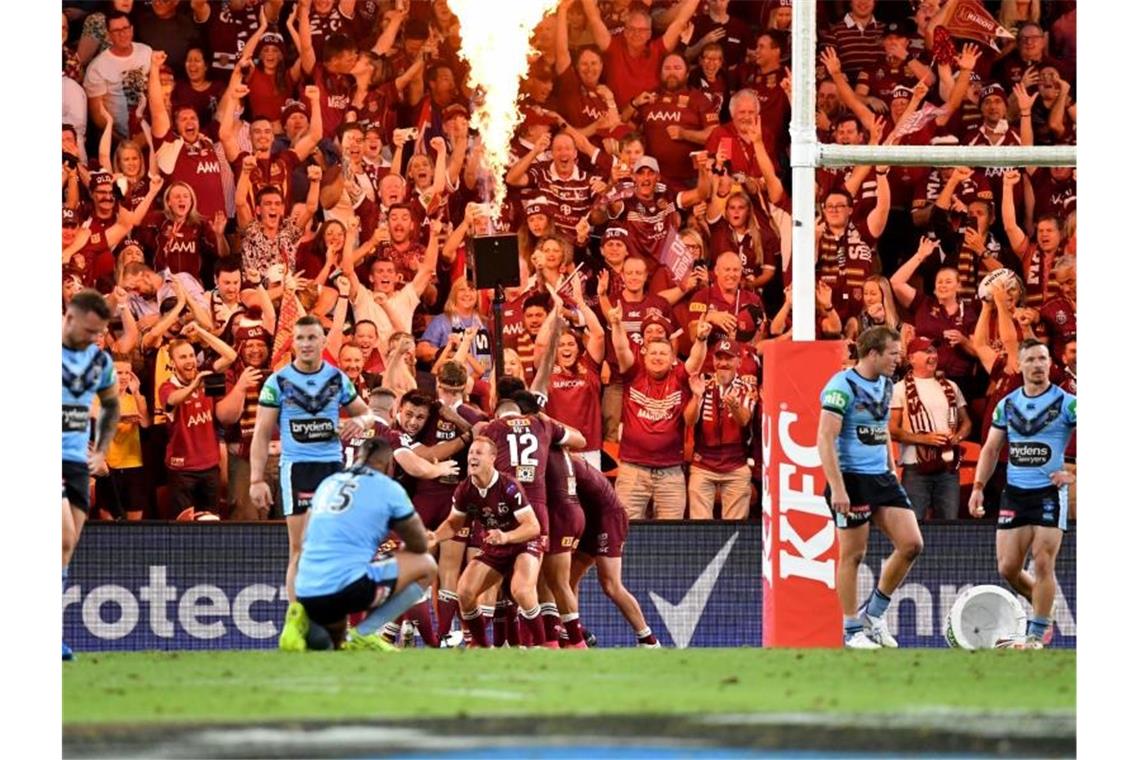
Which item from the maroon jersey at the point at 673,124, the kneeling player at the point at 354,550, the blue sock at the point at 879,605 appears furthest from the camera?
the maroon jersey at the point at 673,124

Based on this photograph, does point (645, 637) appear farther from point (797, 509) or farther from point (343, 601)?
point (343, 601)

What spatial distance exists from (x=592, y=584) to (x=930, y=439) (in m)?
3.21

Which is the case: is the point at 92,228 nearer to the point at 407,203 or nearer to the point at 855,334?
the point at 407,203

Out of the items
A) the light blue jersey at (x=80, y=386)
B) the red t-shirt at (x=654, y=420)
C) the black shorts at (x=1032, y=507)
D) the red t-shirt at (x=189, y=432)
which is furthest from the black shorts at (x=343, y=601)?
the red t-shirt at (x=654, y=420)

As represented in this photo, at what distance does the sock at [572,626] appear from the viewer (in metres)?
14.8

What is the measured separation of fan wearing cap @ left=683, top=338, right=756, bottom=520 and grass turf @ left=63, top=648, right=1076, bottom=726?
509cm

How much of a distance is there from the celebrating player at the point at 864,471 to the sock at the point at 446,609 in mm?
3749

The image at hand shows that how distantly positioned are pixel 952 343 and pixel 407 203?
16.9 feet

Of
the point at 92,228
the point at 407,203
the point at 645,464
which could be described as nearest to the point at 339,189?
the point at 407,203

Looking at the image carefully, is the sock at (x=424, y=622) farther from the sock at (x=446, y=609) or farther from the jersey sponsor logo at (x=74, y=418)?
the jersey sponsor logo at (x=74, y=418)

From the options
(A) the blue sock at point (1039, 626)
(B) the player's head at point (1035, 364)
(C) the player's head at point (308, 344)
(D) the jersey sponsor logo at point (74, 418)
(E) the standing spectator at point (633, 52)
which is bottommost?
(A) the blue sock at point (1039, 626)

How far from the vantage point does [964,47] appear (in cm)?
1834

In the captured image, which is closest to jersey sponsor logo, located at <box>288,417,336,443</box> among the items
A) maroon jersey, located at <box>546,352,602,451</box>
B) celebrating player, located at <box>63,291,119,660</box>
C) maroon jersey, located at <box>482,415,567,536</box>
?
maroon jersey, located at <box>482,415,567,536</box>

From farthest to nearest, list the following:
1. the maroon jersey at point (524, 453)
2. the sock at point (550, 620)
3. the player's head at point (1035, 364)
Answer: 1. the sock at point (550, 620)
2. the maroon jersey at point (524, 453)
3. the player's head at point (1035, 364)
